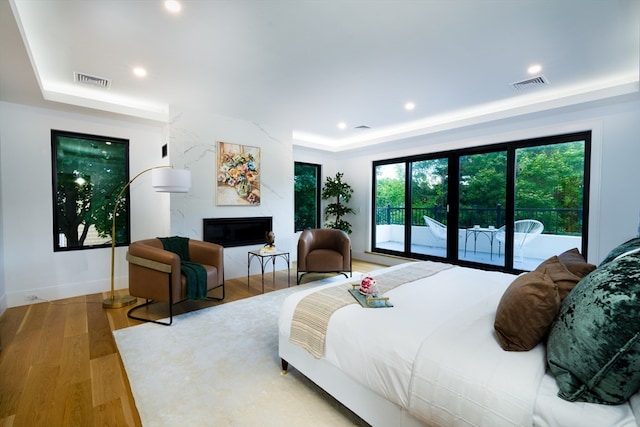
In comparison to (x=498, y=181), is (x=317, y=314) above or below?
below

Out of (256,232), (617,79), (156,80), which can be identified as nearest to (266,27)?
(156,80)

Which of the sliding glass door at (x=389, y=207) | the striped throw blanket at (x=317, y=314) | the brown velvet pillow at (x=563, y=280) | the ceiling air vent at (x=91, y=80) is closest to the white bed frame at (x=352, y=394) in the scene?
the striped throw blanket at (x=317, y=314)

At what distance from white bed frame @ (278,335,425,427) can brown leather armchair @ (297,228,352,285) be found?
2.47 m

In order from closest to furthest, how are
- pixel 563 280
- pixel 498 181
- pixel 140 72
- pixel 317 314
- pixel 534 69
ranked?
pixel 563 280 → pixel 317 314 → pixel 534 69 → pixel 140 72 → pixel 498 181

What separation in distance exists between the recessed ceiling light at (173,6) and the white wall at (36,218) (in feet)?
9.32

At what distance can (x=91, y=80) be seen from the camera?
3342 millimetres

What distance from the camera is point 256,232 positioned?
516cm

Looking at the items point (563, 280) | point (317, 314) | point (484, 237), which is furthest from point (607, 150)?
point (317, 314)

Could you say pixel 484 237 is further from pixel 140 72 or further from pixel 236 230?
pixel 140 72

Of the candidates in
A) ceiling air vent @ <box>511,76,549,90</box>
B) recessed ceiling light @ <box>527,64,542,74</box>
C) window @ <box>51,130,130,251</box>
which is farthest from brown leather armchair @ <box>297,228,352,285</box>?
recessed ceiling light @ <box>527,64,542,74</box>

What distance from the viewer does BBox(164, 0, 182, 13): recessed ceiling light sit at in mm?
2033

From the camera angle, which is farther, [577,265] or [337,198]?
[337,198]

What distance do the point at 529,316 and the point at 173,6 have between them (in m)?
2.91

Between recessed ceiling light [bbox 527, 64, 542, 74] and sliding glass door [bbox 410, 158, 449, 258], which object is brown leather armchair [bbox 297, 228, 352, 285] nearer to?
sliding glass door [bbox 410, 158, 449, 258]
